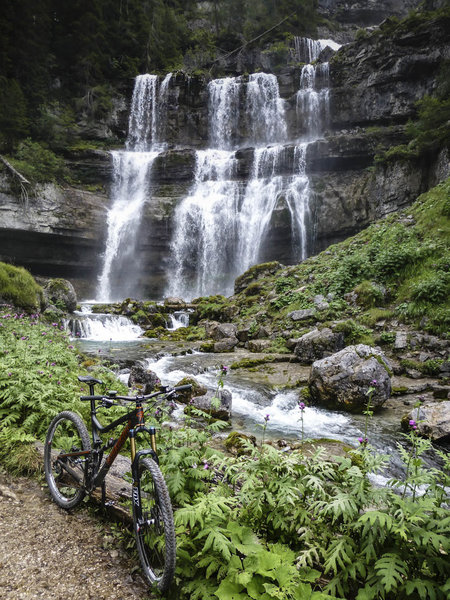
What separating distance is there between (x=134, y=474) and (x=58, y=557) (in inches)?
38.6

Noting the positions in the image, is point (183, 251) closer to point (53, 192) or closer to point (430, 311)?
point (53, 192)

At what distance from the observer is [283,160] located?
3102cm

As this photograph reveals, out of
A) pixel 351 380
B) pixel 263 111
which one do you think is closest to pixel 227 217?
pixel 263 111

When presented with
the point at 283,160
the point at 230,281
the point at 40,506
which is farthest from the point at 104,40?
the point at 40,506

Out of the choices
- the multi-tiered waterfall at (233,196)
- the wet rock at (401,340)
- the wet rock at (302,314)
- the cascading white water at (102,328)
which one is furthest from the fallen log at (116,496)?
the multi-tiered waterfall at (233,196)

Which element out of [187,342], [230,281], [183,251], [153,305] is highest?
[183,251]

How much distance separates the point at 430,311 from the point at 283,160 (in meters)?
23.8

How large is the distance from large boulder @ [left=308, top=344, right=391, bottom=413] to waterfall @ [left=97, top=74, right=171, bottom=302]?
26.4 m

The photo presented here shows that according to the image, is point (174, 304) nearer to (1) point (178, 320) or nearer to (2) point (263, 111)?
(1) point (178, 320)

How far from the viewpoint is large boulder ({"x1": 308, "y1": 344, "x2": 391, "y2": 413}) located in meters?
7.41

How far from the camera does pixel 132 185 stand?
33312 millimetres

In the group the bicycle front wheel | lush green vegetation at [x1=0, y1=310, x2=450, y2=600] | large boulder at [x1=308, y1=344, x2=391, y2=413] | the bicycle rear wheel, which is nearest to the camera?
lush green vegetation at [x1=0, y1=310, x2=450, y2=600]

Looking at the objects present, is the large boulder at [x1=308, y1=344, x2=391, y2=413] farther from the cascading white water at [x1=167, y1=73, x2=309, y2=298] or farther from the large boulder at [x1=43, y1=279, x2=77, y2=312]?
the cascading white water at [x1=167, y1=73, x2=309, y2=298]

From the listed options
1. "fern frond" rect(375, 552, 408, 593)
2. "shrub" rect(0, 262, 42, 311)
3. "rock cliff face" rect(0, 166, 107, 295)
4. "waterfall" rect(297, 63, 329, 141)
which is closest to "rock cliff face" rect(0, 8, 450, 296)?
"rock cliff face" rect(0, 166, 107, 295)
